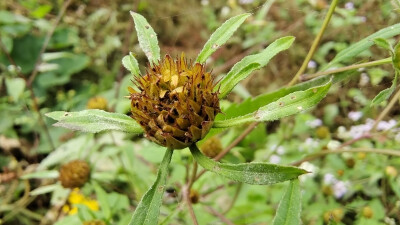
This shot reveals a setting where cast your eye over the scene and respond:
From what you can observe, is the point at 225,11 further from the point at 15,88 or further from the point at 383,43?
the point at 383,43

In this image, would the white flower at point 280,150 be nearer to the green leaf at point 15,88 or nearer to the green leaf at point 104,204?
the green leaf at point 104,204

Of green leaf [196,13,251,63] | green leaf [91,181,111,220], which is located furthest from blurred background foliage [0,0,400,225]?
green leaf [196,13,251,63]

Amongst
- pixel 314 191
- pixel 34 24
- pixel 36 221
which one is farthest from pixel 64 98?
pixel 314 191

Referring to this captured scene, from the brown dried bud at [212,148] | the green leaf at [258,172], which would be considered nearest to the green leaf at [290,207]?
the green leaf at [258,172]

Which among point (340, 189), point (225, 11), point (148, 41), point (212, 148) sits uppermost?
point (148, 41)

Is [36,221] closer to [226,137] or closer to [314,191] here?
[226,137]

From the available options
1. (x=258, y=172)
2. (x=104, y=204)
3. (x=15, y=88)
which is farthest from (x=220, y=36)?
(x=15, y=88)
